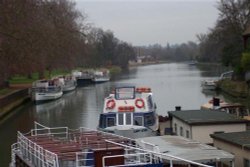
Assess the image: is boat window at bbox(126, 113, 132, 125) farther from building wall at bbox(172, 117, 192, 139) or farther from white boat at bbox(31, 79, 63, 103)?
white boat at bbox(31, 79, 63, 103)

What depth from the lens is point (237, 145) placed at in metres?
15.7

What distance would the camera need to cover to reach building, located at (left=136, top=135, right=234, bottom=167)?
45.4 feet

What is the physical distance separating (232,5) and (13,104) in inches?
1444

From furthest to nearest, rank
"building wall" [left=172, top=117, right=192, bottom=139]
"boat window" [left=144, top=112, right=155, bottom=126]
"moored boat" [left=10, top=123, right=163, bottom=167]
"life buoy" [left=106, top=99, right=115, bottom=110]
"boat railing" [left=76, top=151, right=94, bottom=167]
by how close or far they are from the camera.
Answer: "life buoy" [left=106, top=99, right=115, bottom=110], "boat window" [left=144, top=112, right=155, bottom=126], "building wall" [left=172, top=117, right=192, bottom=139], "boat railing" [left=76, top=151, right=94, bottom=167], "moored boat" [left=10, top=123, right=163, bottom=167]

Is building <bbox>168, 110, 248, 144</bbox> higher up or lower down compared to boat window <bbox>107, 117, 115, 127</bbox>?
higher up

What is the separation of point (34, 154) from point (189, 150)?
5142 millimetres

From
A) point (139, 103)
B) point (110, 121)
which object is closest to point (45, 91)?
point (139, 103)

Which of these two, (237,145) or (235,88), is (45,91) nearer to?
(235,88)

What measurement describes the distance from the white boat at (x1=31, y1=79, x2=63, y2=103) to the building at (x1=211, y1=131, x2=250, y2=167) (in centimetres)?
4332

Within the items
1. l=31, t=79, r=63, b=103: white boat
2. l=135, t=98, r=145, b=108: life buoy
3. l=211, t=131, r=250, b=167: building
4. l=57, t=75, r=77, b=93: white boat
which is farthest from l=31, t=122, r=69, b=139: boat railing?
l=57, t=75, r=77, b=93: white boat

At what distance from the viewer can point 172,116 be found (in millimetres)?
25156

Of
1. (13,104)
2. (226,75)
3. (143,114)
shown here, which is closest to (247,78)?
(226,75)

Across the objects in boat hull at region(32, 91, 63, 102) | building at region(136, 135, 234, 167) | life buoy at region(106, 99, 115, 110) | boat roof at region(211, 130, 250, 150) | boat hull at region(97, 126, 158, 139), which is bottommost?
boat hull at region(32, 91, 63, 102)

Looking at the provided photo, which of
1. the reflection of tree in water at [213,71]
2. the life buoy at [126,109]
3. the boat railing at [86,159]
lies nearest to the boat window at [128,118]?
the life buoy at [126,109]
